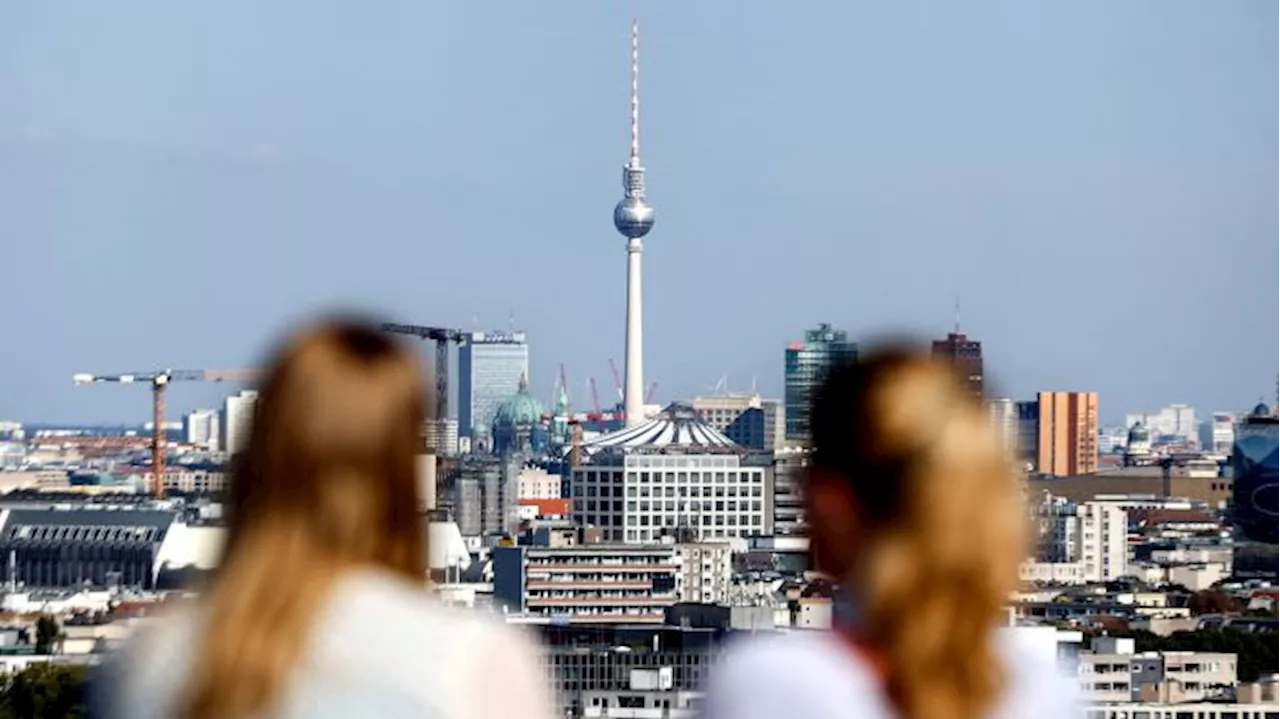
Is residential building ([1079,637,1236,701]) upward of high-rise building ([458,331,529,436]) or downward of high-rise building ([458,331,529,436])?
downward

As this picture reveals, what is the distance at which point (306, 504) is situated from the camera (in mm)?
2992

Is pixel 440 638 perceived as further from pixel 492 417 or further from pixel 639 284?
pixel 492 417

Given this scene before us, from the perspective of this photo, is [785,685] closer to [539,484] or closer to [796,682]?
[796,682]

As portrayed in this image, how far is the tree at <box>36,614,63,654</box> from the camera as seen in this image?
3869cm

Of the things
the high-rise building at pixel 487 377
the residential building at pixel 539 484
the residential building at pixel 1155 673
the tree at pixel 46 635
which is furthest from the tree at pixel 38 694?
the high-rise building at pixel 487 377

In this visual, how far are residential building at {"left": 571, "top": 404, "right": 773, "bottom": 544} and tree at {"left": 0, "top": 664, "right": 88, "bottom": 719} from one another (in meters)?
55.0

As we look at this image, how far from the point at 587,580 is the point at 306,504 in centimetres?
6684

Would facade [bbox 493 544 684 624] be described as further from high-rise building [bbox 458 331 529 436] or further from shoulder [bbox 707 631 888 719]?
high-rise building [bbox 458 331 529 436]

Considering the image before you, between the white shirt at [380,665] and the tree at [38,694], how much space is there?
20839 millimetres

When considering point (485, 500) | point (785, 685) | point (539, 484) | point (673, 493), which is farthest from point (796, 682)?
point (539, 484)

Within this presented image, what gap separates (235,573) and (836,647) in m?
0.40

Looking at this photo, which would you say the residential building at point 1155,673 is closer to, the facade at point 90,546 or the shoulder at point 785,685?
the facade at point 90,546

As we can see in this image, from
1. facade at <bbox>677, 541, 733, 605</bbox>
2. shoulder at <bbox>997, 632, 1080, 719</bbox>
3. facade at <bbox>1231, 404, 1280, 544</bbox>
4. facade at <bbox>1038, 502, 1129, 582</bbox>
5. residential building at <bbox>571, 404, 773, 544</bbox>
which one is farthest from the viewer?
residential building at <bbox>571, 404, 773, 544</bbox>

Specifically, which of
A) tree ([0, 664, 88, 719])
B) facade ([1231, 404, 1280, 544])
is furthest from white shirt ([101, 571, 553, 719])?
facade ([1231, 404, 1280, 544])
